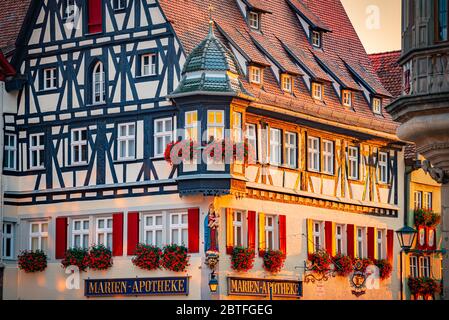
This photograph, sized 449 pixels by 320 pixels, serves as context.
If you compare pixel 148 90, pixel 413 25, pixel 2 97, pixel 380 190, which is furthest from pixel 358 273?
pixel 413 25

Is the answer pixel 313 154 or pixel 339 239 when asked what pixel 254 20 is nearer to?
pixel 313 154

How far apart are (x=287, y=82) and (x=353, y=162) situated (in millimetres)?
5176

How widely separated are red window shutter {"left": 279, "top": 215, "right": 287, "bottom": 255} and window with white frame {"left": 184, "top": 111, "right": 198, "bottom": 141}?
527 centimetres

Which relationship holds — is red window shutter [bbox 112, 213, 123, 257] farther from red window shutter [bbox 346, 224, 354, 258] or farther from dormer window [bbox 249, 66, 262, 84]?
red window shutter [bbox 346, 224, 354, 258]

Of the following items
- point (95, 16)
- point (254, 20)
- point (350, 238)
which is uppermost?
point (254, 20)

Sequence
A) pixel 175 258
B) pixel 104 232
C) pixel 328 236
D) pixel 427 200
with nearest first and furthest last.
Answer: pixel 175 258
pixel 104 232
pixel 328 236
pixel 427 200

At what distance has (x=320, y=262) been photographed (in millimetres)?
47000

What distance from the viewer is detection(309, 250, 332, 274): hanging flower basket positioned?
153 ft

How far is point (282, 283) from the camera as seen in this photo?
45125 mm

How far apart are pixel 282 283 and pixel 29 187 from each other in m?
9.49

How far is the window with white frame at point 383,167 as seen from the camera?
2043 inches

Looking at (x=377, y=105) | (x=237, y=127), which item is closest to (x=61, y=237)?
(x=237, y=127)
